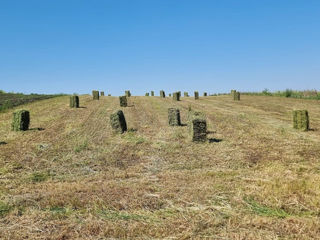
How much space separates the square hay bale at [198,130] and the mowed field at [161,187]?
0.41 meters

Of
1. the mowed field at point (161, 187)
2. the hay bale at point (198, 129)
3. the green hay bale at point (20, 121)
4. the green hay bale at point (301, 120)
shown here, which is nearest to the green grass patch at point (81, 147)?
the mowed field at point (161, 187)

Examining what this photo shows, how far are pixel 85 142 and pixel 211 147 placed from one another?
193 inches

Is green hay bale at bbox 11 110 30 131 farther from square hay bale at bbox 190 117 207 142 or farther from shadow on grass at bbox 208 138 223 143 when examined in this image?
shadow on grass at bbox 208 138 223 143

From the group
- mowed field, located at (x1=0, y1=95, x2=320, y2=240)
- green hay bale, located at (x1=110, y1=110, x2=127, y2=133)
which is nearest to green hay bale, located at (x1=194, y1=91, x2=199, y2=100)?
green hay bale, located at (x1=110, y1=110, x2=127, y2=133)

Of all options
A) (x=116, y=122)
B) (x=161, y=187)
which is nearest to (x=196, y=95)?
(x=116, y=122)

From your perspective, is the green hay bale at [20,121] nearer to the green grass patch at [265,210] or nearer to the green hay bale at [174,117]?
the green hay bale at [174,117]

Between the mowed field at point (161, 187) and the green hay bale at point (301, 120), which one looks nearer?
the mowed field at point (161, 187)

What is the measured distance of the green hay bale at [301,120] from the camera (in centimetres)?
1508

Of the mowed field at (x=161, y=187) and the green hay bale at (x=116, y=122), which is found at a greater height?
the green hay bale at (x=116, y=122)

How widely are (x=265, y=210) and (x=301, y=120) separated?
425 inches

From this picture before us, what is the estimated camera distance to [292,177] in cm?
748

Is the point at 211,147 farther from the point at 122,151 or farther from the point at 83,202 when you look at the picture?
the point at 83,202

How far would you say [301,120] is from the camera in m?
15.2

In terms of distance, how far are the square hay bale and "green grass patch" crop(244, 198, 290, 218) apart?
20.8ft
